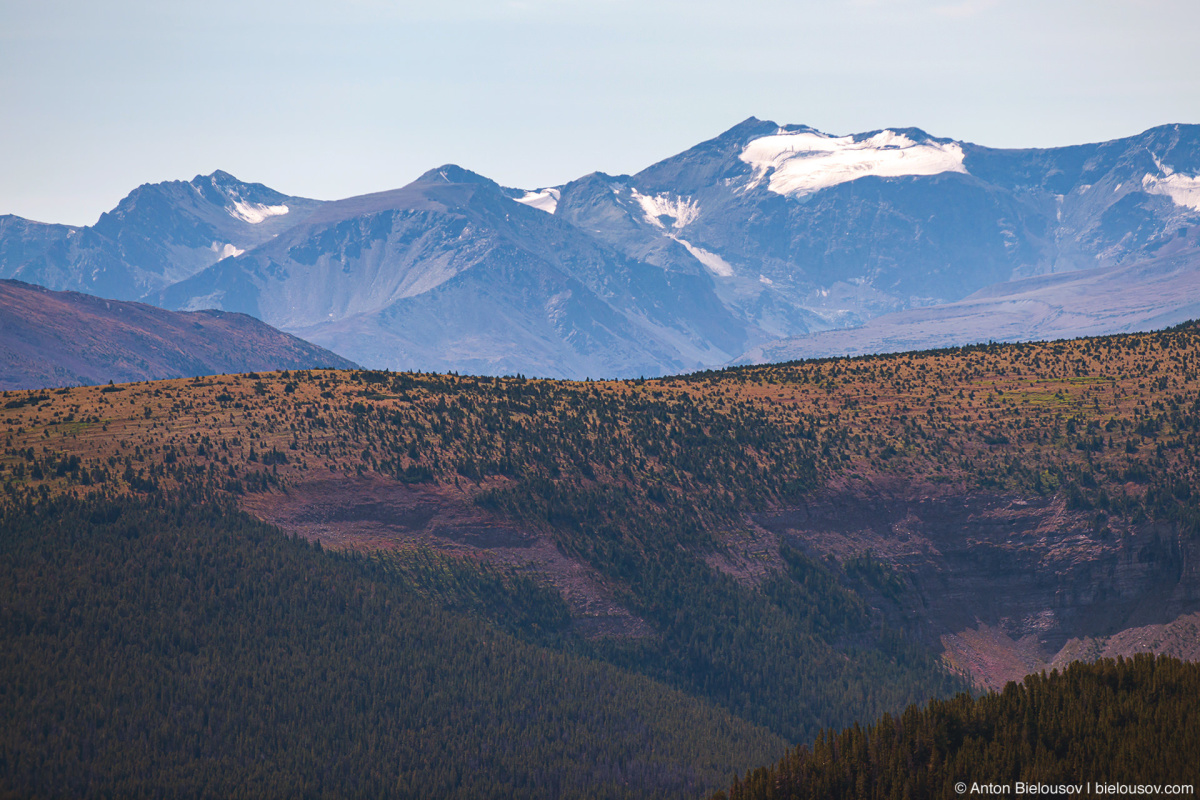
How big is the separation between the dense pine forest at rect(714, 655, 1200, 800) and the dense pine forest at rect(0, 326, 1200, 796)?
1252 inches

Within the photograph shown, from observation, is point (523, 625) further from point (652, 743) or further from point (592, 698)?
point (652, 743)

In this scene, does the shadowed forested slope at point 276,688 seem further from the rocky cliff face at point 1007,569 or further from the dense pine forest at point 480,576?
the rocky cliff face at point 1007,569

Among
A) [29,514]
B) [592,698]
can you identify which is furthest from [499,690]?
[29,514]

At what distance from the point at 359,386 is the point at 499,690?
73726 mm

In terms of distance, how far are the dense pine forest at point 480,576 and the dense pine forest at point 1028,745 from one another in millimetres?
31813

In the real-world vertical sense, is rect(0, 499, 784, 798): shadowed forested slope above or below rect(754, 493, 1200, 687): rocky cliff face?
below

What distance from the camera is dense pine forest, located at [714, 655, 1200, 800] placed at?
84.6 metres

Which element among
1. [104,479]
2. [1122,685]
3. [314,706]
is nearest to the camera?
[1122,685]

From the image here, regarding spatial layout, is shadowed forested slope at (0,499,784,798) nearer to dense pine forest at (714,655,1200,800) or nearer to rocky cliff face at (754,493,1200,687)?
dense pine forest at (714,655,1200,800)

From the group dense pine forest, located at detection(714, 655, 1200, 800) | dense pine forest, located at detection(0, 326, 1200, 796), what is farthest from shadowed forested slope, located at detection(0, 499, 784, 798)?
dense pine forest, located at detection(714, 655, 1200, 800)

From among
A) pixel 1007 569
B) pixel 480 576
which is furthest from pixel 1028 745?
pixel 480 576

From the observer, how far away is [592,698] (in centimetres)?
13900

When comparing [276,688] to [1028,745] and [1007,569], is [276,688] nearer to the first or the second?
[1028,745]

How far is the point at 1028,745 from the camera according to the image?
90938mm
